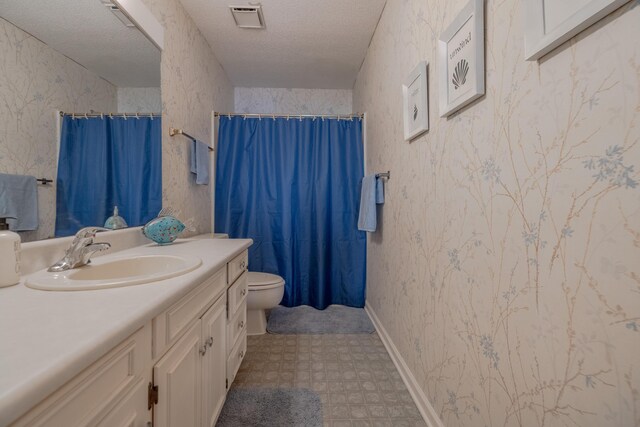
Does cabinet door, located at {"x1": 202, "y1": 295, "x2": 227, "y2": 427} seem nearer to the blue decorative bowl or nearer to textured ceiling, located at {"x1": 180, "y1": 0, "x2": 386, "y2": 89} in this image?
the blue decorative bowl

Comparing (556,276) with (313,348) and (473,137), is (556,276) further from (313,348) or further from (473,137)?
(313,348)

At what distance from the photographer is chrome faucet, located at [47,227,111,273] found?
0.87 meters

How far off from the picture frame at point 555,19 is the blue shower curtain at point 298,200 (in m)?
1.93

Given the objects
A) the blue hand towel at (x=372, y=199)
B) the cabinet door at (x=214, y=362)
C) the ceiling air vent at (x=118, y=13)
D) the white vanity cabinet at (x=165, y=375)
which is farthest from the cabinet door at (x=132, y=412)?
the blue hand towel at (x=372, y=199)

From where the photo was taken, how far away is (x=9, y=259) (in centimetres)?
71

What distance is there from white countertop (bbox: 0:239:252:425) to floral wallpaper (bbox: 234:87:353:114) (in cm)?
260

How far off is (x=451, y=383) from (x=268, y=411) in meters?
0.80

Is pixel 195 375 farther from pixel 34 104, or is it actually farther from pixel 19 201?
pixel 34 104

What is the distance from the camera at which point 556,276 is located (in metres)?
0.59

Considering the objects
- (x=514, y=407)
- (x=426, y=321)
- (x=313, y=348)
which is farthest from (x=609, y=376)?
(x=313, y=348)

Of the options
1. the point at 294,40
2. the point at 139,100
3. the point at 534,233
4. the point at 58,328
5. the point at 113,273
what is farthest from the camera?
the point at 294,40

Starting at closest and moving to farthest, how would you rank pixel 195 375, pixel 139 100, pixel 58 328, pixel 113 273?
pixel 58 328 < pixel 195 375 < pixel 113 273 < pixel 139 100

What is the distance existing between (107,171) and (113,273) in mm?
443

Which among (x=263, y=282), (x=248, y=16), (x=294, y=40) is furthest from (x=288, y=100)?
(x=263, y=282)
